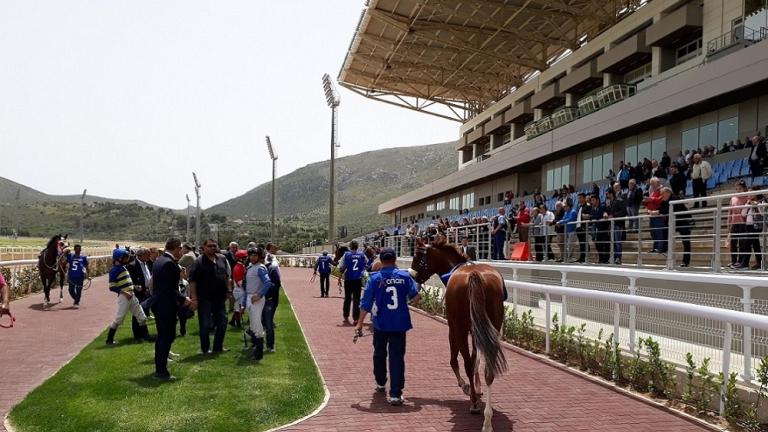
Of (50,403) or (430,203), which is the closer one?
(50,403)

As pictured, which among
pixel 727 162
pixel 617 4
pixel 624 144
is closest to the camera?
pixel 727 162

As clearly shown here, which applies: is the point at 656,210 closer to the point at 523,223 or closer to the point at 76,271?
the point at 523,223

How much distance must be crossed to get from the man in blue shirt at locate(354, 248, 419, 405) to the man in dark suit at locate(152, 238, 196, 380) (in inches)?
99.0

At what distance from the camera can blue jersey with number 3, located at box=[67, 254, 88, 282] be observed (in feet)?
51.6

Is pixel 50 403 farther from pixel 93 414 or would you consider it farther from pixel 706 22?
pixel 706 22


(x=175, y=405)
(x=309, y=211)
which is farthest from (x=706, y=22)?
(x=309, y=211)

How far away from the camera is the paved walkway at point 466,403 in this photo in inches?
225

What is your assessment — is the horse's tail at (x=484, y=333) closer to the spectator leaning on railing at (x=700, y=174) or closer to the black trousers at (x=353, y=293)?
the black trousers at (x=353, y=293)

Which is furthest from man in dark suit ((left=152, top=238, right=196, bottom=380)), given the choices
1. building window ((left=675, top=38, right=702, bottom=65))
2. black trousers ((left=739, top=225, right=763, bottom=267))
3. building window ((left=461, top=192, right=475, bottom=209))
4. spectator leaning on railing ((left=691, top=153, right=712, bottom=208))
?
building window ((left=461, top=192, right=475, bottom=209))

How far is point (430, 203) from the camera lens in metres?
54.1

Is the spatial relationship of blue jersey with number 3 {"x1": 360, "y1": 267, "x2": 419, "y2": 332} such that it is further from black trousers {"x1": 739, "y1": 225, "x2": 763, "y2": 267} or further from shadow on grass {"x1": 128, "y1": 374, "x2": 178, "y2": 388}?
black trousers {"x1": 739, "y1": 225, "x2": 763, "y2": 267}

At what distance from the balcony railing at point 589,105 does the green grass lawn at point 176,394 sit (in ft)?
70.0

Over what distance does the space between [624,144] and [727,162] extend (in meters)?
8.38

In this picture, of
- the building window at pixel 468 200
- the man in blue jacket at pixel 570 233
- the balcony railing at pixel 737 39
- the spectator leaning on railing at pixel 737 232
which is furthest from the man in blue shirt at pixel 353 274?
the building window at pixel 468 200
